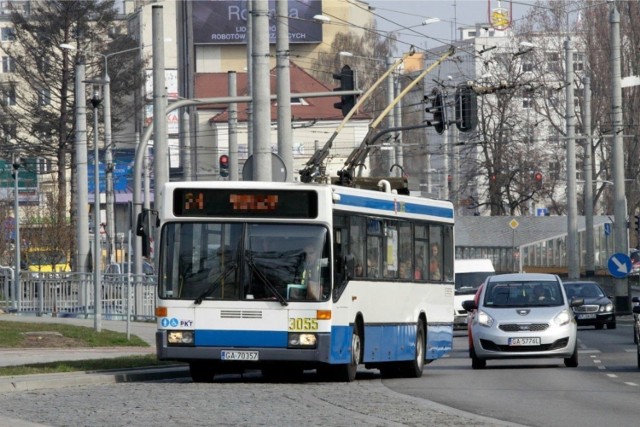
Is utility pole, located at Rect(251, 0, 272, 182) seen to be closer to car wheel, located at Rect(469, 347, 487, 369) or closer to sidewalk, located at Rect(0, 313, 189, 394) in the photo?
sidewalk, located at Rect(0, 313, 189, 394)

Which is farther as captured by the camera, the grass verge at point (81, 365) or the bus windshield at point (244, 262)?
the grass verge at point (81, 365)

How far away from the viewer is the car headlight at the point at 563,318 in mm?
27484

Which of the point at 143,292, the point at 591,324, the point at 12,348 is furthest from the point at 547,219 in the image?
the point at 12,348

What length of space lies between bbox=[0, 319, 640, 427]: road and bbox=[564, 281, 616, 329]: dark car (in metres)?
19.6

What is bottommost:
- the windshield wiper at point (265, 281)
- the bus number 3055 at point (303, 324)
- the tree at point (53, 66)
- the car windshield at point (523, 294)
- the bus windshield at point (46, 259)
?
the bus number 3055 at point (303, 324)

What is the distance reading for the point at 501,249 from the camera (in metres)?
81.7

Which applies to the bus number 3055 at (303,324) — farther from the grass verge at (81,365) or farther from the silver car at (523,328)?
the silver car at (523,328)

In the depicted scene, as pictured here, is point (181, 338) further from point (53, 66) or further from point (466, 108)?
point (53, 66)

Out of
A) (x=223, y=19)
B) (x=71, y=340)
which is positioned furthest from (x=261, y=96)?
(x=223, y=19)

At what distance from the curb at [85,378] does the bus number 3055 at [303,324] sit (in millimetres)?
2419

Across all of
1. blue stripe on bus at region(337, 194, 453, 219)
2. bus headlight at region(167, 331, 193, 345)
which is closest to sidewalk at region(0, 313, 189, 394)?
bus headlight at region(167, 331, 193, 345)

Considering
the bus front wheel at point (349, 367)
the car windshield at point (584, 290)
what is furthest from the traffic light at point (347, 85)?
the car windshield at point (584, 290)

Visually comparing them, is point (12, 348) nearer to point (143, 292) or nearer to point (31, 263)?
point (143, 292)

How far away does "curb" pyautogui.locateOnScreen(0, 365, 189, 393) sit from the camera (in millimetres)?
19719
